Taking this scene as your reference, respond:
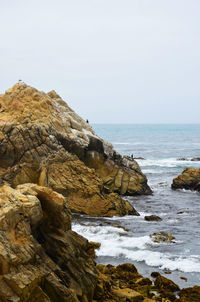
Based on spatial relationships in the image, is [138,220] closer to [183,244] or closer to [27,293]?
[183,244]

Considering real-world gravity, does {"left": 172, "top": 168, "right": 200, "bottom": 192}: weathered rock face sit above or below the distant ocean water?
above

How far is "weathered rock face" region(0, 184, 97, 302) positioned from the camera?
1016cm

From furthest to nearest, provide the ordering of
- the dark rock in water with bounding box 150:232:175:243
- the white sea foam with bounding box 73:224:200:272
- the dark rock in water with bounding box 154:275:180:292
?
the dark rock in water with bounding box 150:232:175:243, the white sea foam with bounding box 73:224:200:272, the dark rock in water with bounding box 154:275:180:292

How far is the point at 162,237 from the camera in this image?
23469mm

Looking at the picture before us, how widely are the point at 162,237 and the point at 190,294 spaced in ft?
25.8

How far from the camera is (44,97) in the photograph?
125 feet

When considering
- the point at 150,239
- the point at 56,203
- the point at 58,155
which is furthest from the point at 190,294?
the point at 58,155

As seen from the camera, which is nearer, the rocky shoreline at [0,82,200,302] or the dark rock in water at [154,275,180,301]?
the rocky shoreline at [0,82,200,302]

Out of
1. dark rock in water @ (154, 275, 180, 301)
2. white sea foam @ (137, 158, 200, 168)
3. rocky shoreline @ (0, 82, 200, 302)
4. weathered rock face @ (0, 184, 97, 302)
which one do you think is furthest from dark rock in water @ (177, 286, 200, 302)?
white sea foam @ (137, 158, 200, 168)

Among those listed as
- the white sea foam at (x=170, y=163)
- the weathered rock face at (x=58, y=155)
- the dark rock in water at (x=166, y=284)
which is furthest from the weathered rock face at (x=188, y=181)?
the dark rock in water at (x=166, y=284)

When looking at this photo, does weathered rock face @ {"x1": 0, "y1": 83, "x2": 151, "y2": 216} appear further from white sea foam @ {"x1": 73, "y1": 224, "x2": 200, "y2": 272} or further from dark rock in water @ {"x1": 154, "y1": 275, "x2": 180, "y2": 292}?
dark rock in water @ {"x1": 154, "y1": 275, "x2": 180, "y2": 292}

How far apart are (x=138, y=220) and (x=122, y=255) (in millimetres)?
7730

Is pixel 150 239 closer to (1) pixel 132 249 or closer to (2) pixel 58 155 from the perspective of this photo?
(1) pixel 132 249

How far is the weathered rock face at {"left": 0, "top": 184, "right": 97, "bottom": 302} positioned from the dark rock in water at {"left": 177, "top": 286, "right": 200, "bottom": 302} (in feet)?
13.8
